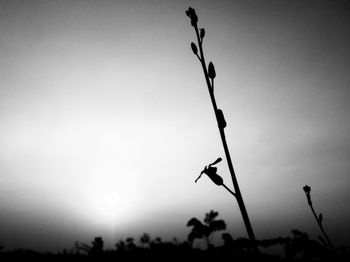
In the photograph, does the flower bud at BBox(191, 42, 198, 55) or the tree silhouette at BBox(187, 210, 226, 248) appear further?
the tree silhouette at BBox(187, 210, 226, 248)

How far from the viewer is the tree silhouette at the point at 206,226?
39.0 meters

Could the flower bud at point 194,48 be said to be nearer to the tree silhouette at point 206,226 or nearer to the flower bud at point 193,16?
the flower bud at point 193,16

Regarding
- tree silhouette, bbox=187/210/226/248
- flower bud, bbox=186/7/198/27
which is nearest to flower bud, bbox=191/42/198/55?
flower bud, bbox=186/7/198/27

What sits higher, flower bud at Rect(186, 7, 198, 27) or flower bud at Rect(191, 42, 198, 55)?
flower bud at Rect(186, 7, 198, 27)

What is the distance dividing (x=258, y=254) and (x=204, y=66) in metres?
1.70

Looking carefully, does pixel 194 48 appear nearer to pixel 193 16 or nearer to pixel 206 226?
pixel 193 16

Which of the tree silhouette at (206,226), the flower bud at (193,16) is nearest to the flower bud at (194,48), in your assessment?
the flower bud at (193,16)

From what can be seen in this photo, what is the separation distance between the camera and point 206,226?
4125 centimetres

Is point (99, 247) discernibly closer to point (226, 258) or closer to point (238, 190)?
point (226, 258)

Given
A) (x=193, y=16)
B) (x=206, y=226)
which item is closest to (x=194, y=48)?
(x=193, y=16)

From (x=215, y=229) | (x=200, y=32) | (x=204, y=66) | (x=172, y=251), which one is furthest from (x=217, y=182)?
(x=215, y=229)

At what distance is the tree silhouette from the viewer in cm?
3901

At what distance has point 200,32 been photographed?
8.17 ft

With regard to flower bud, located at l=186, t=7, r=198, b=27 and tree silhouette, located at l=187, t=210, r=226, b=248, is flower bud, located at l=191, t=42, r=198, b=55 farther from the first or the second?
tree silhouette, located at l=187, t=210, r=226, b=248
